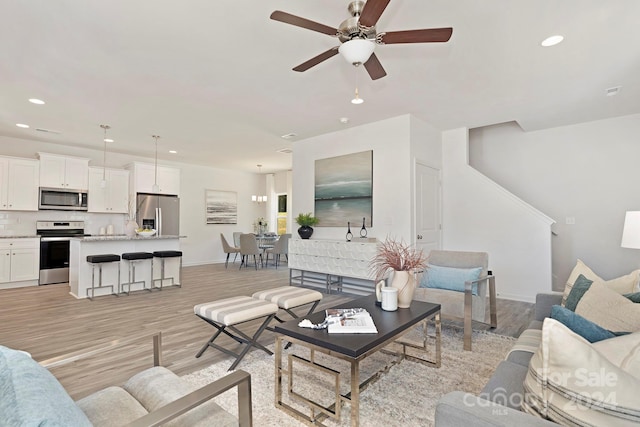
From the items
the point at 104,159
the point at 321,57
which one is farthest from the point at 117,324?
the point at 104,159

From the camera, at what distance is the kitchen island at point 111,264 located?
502cm

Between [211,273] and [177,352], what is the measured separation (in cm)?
460

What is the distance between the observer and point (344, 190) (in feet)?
18.4

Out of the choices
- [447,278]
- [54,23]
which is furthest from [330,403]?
[54,23]

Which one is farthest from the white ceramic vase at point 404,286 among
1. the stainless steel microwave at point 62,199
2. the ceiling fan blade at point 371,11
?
the stainless steel microwave at point 62,199

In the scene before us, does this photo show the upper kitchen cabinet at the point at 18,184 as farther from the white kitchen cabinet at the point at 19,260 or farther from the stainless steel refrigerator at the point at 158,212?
the stainless steel refrigerator at the point at 158,212

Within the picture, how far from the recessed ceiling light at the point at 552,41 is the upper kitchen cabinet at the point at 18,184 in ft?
26.7

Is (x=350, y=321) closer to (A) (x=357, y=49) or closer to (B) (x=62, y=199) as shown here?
(A) (x=357, y=49)

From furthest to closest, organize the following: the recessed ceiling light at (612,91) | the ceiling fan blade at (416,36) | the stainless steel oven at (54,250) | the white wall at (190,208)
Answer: the white wall at (190,208) → the stainless steel oven at (54,250) → the recessed ceiling light at (612,91) → the ceiling fan blade at (416,36)

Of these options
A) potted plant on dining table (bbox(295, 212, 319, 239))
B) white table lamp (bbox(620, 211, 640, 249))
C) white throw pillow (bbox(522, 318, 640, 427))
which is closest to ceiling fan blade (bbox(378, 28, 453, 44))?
white throw pillow (bbox(522, 318, 640, 427))

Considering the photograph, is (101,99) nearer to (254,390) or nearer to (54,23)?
(54,23)

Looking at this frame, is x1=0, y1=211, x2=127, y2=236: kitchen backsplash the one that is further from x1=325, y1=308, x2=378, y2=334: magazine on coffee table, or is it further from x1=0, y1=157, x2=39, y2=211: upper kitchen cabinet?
x1=325, y1=308, x2=378, y2=334: magazine on coffee table

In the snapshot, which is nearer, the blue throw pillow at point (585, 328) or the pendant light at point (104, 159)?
the blue throw pillow at point (585, 328)

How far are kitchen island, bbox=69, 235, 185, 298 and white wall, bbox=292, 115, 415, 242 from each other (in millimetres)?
2903
